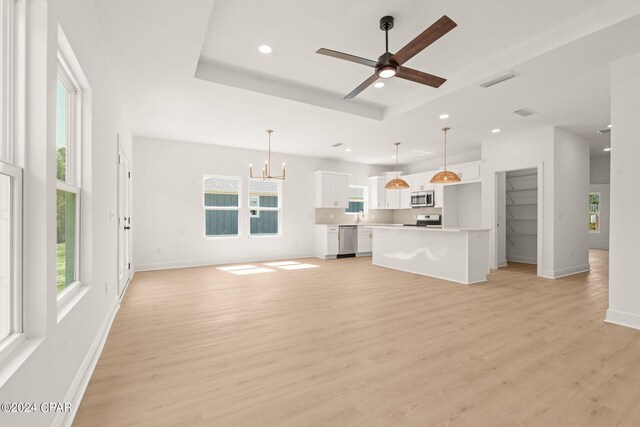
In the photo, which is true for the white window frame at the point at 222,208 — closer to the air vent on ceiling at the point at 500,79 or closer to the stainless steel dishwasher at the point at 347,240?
the stainless steel dishwasher at the point at 347,240

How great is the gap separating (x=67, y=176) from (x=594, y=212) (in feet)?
45.1

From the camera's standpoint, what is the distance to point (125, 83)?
3900 millimetres

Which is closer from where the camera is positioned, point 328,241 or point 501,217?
point 501,217

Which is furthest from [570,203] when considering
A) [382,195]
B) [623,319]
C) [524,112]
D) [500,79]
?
[382,195]

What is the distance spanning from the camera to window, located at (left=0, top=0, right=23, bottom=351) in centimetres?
130

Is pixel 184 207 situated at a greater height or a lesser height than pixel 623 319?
greater

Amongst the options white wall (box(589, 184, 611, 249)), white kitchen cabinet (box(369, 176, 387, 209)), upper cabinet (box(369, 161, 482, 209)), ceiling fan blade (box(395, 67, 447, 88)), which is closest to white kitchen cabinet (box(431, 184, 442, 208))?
upper cabinet (box(369, 161, 482, 209))

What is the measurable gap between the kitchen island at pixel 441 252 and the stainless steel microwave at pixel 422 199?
6.96 feet

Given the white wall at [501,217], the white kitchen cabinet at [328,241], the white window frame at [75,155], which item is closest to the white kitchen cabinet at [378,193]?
the white kitchen cabinet at [328,241]

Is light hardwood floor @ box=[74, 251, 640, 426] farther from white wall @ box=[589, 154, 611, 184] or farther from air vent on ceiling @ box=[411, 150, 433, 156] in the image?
white wall @ box=[589, 154, 611, 184]

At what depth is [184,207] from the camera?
6.91m

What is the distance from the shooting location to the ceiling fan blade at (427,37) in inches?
89.0

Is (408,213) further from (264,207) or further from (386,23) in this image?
(386,23)

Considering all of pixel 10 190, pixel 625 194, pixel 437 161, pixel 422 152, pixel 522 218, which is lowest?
pixel 522 218
